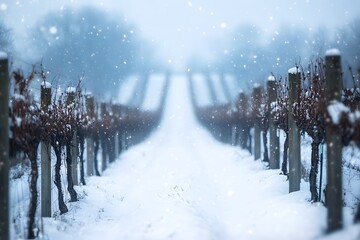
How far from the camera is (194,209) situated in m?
10.5

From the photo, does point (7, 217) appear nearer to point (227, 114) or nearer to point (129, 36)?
point (227, 114)

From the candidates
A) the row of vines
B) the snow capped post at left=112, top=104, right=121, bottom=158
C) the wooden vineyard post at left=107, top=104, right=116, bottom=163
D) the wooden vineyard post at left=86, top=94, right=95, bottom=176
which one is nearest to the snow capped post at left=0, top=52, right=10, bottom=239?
the row of vines

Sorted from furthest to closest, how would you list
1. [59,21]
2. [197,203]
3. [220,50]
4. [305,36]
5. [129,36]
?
[220,50]
[129,36]
[59,21]
[305,36]
[197,203]

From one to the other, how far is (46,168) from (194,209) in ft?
11.4

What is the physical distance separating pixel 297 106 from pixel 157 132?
41.2m

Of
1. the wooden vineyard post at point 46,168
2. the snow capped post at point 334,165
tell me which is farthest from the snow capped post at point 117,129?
the snow capped post at point 334,165

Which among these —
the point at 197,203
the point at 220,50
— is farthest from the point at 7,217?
the point at 220,50

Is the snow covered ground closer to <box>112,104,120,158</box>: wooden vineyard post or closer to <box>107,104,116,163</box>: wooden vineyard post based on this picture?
<box>107,104,116,163</box>: wooden vineyard post

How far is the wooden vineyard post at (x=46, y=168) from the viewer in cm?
1033

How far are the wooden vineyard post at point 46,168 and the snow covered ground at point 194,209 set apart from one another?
562 millimetres

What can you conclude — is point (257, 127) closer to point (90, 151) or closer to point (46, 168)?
point (90, 151)

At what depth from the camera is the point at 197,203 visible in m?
11.5

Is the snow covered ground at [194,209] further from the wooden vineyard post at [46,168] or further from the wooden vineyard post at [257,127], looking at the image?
the wooden vineyard post at [257,127]

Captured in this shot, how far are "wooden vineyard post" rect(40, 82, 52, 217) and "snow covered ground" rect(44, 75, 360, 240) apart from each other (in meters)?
0.56
